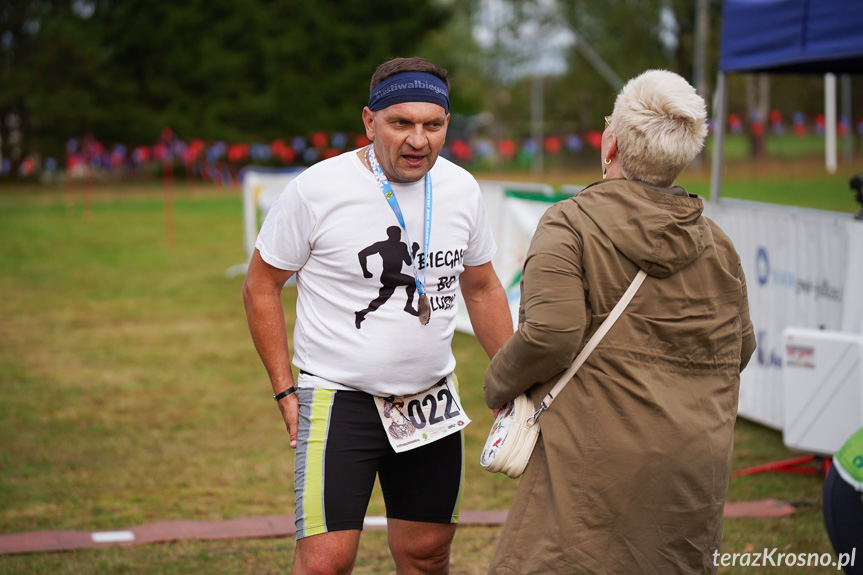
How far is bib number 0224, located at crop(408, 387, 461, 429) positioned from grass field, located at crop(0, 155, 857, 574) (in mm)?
1515

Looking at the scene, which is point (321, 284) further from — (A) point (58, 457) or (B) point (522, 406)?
(A) point (58, 457)

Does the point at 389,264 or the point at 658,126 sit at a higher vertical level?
the point at 658,126

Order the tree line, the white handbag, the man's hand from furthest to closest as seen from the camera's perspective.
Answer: the tree line → the man's hand → the white handbag

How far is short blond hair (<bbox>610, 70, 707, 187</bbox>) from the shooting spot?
2283 mm

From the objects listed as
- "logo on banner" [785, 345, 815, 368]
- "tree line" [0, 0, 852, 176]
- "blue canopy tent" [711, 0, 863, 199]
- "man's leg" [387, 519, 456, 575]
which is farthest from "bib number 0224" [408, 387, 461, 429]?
"tree line" [0, 0, 852, 176]

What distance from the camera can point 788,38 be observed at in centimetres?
632

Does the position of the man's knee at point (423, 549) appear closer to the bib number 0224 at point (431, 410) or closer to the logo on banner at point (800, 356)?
the bib number 0224 at point (431, 410)

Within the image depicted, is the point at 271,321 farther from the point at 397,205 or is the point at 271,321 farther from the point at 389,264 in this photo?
the point at 397,205

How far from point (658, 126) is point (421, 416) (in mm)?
1229

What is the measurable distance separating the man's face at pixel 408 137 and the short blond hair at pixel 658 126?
0.66 m

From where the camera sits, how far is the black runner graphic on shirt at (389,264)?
2.85 metres

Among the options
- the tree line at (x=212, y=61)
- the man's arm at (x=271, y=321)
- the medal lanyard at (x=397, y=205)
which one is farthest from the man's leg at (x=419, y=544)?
the tree line at (x=212, y=61)

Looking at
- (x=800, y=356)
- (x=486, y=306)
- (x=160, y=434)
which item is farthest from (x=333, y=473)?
(x=160, y=434)

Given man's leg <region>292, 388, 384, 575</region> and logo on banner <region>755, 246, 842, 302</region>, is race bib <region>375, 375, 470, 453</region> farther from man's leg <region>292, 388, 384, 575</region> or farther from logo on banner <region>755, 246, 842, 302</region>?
logo on banner <region>755, 246, 842, 302</region>
